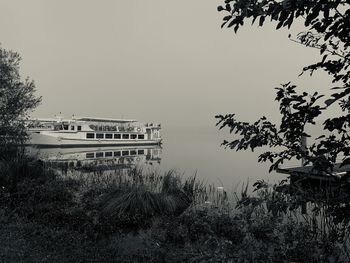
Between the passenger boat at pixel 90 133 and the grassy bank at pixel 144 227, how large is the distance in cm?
4248

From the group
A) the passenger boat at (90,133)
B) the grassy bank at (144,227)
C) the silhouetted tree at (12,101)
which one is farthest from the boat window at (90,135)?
the grassy bank at (144,227)

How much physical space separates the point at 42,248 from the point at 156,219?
3.96 m

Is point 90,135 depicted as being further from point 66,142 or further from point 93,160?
point 93,160

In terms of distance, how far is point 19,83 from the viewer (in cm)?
2153

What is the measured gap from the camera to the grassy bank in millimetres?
5969

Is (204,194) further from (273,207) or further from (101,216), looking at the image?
(273,207)

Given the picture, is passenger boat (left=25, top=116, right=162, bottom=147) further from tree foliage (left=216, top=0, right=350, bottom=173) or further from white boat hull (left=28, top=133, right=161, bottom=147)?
tree foliage (left=216, top=0, right=350, bottom=173)

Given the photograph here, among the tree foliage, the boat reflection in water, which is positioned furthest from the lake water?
the tree foliage

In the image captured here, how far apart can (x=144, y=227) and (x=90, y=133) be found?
55.3m

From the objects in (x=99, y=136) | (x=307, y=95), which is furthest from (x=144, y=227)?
(x=99, y=136)

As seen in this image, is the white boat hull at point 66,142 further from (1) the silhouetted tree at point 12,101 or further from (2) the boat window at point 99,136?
(1) the silhouetted tree at point 12,101

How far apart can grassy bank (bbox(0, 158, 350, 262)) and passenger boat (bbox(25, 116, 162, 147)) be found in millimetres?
42476

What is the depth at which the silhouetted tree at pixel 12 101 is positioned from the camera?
20539 millimetres

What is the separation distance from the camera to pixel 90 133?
62406 mm
